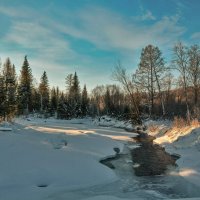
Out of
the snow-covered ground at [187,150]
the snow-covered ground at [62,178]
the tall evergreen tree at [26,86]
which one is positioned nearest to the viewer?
the snow-covered ground at [62,178]

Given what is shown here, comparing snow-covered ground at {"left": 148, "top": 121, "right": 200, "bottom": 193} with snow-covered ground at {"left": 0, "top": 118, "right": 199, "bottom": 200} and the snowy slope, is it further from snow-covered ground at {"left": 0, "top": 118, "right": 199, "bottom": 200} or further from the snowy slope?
the snowy slope

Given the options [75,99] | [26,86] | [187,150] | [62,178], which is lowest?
[62,178]

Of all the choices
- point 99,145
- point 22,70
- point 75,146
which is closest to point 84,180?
point 75,146

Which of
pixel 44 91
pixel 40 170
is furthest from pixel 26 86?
pixel 40 170

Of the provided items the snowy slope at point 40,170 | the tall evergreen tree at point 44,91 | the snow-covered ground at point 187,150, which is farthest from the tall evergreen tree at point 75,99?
the snowy slope at point 40,170

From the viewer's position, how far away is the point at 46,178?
10023 mm

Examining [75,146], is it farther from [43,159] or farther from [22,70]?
[22,70]

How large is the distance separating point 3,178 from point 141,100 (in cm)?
3815

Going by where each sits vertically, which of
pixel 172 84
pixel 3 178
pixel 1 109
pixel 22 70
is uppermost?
pixel 22 70

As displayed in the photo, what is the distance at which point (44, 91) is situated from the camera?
247 ft

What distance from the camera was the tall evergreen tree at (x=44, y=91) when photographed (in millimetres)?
72875

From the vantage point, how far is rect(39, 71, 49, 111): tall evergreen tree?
72.9 metres

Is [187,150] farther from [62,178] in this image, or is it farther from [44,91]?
[44,91]

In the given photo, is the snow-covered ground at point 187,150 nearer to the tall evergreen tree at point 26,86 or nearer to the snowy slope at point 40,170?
the snowy slope at point 40,170
